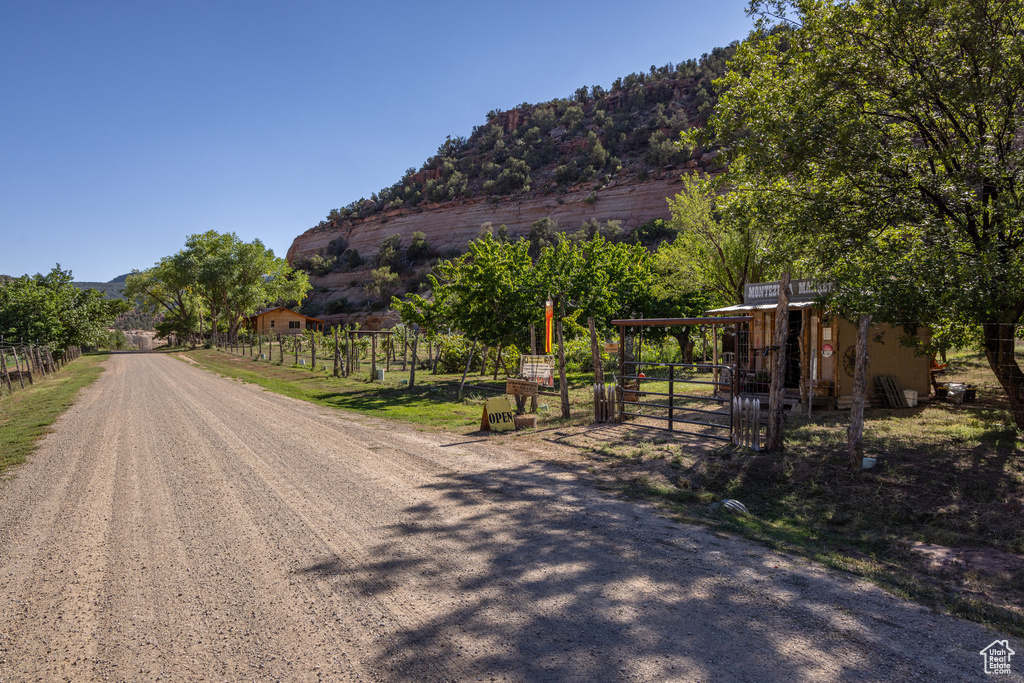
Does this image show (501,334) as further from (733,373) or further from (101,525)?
(101,525)

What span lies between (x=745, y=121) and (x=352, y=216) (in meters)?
103

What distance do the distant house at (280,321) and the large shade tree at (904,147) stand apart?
6747 cm

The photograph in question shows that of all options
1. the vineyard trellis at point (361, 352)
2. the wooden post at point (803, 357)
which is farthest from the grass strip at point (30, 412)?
the wooden post at point (803, 357)

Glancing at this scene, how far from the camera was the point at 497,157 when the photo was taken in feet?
316

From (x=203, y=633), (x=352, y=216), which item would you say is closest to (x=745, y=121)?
(x=203, y=633)

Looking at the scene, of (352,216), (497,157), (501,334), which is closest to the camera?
(501,334)

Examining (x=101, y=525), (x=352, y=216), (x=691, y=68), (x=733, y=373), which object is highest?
(x=691, y=68)

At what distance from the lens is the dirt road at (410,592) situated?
326 cm

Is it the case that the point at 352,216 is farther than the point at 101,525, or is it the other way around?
the point at 352,216

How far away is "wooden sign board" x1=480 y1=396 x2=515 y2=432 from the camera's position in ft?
37.1

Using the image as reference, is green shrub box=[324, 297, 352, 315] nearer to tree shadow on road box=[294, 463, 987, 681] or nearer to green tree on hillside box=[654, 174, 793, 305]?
green tree on hillside box=[654, 174, 793, 305]

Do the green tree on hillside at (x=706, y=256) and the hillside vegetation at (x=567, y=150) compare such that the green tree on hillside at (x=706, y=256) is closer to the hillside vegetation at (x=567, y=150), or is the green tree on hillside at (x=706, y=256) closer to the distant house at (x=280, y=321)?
the hillside vegetation at (x=567, y=150)

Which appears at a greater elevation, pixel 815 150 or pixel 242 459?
pixel 815 150

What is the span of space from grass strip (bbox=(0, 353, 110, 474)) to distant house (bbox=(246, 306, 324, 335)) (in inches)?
1907
